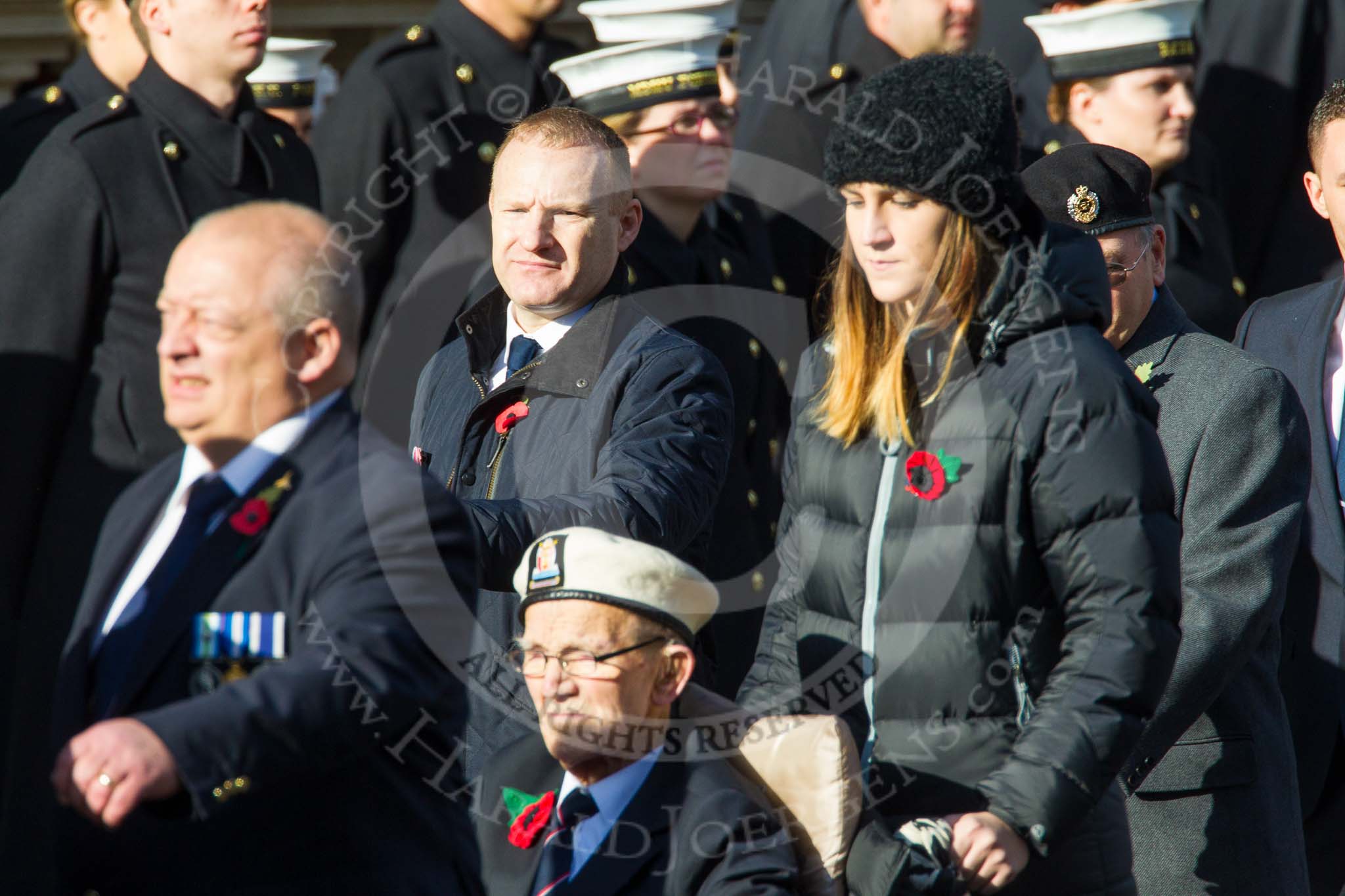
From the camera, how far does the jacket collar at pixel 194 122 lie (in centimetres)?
464

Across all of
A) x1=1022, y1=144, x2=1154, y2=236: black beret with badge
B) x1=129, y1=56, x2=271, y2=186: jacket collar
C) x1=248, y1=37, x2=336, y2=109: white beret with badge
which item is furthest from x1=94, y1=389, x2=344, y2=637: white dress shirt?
x1=248, y1=37, x2=336, y2=109: white beret with badge

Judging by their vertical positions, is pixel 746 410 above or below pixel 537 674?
below

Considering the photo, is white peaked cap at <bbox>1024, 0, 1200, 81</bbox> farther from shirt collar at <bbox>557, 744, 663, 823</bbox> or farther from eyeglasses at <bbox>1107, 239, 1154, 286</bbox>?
shirt collar at <bbox>557, 744, 663, 823</bbox>

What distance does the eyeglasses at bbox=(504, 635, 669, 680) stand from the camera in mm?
3143

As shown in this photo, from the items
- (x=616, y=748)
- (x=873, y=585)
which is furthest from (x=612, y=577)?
(x=873, y=585)

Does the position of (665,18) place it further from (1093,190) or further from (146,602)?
(146,602)

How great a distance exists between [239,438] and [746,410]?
2756 millimetres

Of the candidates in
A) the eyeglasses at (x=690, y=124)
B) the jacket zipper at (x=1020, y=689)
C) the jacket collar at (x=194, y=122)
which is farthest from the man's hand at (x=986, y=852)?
the eyeglasses at (x=690, y=124)

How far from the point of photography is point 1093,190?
404cm

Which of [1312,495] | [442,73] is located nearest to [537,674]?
[1312,495]

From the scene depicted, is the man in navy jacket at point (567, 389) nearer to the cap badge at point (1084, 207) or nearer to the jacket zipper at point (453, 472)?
the jacket zipper at point (453, 472)

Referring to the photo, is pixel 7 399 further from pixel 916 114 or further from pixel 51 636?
pixel 916 114

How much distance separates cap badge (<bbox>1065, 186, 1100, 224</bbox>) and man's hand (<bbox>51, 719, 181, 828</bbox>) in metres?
2.29

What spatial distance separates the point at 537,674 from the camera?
3170 mm
